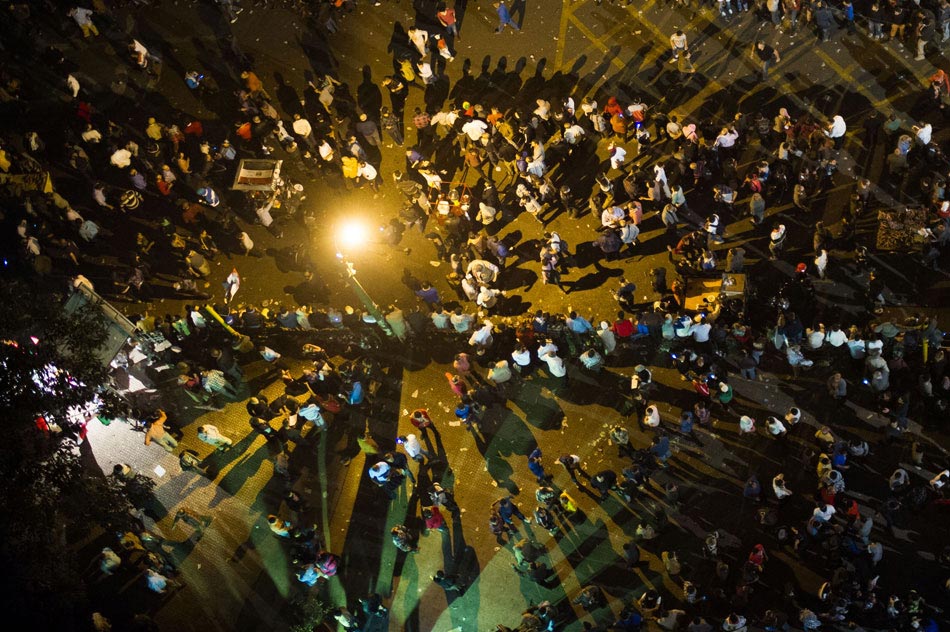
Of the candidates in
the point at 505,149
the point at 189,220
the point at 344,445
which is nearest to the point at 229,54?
the point at 189,220

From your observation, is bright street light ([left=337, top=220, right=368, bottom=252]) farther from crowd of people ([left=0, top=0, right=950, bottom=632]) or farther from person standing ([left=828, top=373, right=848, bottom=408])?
person standing ([left=828, top=373, right=848, bottom=408])

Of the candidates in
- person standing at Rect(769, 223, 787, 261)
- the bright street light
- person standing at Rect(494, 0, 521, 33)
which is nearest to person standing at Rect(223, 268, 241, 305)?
the bright street light

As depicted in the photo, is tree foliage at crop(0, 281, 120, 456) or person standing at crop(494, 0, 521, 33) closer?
tree foliage at crop(0, 281, 120, 456)

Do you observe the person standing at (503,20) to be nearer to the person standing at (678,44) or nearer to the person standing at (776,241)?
the person standing at (678,44)

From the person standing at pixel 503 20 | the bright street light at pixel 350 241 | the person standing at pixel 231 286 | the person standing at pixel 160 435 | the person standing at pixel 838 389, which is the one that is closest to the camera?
the person standing at pixel 838 389

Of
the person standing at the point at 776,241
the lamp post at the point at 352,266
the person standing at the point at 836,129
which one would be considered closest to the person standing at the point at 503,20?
the lamp post at the point at 352,266

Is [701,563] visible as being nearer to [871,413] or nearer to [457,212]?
[871,413]

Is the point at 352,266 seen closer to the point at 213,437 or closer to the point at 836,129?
the point at 213,437
